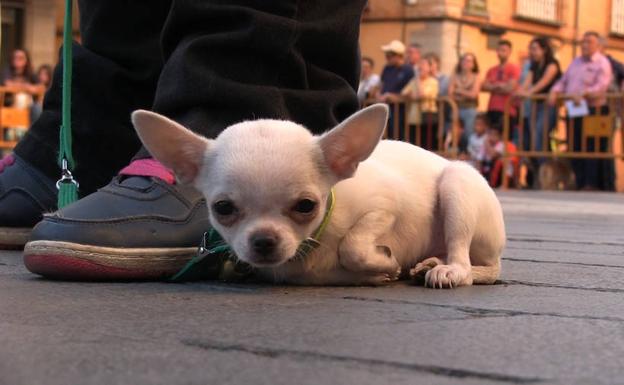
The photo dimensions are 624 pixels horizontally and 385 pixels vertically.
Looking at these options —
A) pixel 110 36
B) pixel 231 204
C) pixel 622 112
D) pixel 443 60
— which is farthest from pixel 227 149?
pixel 443 60

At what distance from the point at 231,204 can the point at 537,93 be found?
13.2 meters

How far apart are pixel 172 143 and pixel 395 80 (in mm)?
14141

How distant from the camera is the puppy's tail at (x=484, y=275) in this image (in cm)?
307

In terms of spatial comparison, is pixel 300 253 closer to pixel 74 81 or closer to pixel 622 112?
pixel 74 81

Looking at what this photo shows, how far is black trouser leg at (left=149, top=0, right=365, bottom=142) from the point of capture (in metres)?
3.13

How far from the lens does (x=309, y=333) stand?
6.75 feet

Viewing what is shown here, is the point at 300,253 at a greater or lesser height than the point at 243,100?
lesser

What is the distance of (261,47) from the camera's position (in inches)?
124

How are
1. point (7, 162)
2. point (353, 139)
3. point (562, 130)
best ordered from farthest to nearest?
point (562, 130)
point (7, 162)
point (353, 139)

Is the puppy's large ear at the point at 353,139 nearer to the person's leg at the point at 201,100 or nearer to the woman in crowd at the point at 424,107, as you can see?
the person's leg at the point at 201,100

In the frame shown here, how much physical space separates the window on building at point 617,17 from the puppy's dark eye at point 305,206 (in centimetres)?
3031

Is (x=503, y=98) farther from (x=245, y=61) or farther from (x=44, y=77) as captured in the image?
(x=245, y=61)

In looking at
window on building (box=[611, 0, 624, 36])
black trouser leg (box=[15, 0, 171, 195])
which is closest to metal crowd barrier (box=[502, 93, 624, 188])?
black trouser leg (box=[15, 0, 171, 195])

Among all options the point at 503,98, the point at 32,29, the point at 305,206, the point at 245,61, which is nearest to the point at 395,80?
the point at 503,98
